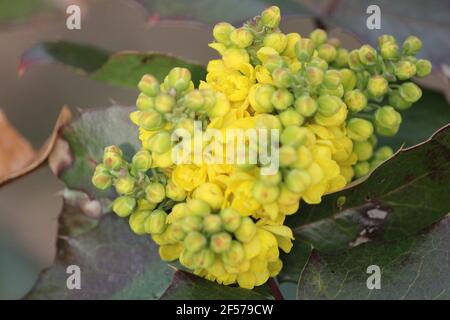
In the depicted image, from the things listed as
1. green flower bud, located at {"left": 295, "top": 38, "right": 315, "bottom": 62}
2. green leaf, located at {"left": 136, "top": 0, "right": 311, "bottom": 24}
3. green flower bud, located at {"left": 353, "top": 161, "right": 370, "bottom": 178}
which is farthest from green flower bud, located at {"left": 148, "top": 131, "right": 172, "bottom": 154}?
green leaf, located at {"left": 136, "top": 0, "right": 311, "bottom": 24}

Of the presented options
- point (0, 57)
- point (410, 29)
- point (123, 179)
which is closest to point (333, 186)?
point (123, 179)

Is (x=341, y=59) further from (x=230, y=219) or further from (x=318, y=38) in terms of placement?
(x=230, y=219)

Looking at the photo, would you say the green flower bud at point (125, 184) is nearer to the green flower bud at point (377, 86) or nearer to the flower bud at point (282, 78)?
the flower bud at point (282, 78)

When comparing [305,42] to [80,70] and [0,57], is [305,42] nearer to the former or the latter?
[80,70]

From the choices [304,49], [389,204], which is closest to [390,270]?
[389,204]

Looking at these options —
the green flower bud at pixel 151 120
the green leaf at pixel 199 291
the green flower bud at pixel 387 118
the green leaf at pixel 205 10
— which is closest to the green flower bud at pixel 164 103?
the green flower bud at pixel 151 120

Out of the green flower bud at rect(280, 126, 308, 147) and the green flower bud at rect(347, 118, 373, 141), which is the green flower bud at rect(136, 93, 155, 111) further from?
the green flower bud at rect(347, 118, 373, 141)
